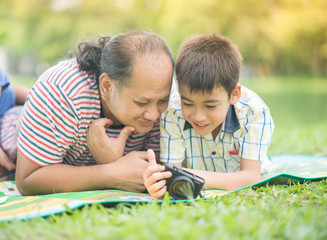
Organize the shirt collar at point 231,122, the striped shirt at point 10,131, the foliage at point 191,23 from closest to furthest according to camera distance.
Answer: the shirt collar at point 231,122 → the striped shirt at point 10,131 → the foliage at point 191,23

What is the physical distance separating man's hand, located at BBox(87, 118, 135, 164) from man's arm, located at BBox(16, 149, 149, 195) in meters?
0.11

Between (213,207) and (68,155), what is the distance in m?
1.40

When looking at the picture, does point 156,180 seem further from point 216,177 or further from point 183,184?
point 216,177

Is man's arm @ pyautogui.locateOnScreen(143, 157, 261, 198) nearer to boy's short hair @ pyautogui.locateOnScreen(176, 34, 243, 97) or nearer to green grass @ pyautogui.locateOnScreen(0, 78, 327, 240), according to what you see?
green grass @ pyautogui.locateOnScreen(0, 78, 327, 240)

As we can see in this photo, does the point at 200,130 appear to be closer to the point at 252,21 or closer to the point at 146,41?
the point at 146,41

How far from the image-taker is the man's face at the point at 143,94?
267 centimetres

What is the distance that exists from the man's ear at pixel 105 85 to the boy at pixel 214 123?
19.4 inches

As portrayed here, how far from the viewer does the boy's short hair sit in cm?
273

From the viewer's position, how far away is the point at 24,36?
100 feet

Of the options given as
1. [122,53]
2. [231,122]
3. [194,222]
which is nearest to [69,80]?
[122,53]

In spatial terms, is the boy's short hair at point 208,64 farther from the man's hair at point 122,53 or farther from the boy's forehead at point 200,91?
the man's hair at point 122,53

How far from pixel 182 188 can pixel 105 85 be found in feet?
3.18

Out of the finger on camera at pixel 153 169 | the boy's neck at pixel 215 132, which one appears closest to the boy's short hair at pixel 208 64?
the boy's neck at pixel 215 132

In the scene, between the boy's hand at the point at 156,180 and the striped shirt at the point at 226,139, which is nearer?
the boy's hand at the point at 156,180
